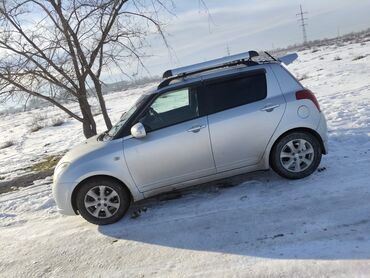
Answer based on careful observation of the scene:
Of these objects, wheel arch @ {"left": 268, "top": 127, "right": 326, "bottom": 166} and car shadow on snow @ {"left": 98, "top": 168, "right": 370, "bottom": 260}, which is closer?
car shadow on snow @ {"left": 98, "top": 168, "right": 370, "bottom": 260}

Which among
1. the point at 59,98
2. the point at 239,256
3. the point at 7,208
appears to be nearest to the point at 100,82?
the point at 59,98

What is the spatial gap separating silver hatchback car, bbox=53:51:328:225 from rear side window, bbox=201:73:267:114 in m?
0.01

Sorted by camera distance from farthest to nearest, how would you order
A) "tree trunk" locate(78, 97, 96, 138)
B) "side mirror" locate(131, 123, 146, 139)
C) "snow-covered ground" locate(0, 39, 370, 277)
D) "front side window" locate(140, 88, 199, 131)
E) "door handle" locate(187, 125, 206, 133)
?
"tree trunk" locate(78, 97, 96, 138) < "front side window" locate(140, 88, 199, 131) < "door handle" locate(187, 125, 206, 133) < "side mirror" locate(131, 123, 146, 139) < "snow-covered ground" locate(0, 39, 370, 277)

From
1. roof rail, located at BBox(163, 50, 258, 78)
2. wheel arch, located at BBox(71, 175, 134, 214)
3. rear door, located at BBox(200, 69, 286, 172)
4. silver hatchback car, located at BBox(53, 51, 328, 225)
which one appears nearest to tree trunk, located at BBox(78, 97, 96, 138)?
silver hatchback car, located at BBox(53, 51, 328, 225)

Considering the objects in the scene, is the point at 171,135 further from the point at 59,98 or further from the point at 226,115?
the point at 59,98

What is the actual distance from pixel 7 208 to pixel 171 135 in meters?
3.50

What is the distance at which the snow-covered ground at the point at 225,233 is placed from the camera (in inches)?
171

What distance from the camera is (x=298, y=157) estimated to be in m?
→ 6.39

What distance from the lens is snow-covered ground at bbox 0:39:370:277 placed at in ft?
14.2

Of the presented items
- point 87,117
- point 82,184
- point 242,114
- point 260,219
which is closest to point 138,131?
point 82,184

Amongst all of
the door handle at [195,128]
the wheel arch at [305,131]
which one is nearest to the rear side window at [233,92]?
the door handle at [195,128]

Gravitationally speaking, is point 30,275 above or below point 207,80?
below

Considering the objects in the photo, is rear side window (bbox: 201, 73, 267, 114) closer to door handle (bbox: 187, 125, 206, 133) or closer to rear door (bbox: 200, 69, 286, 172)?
rear door (bbox: 200, 69, 286, 172)

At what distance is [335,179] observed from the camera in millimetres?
6145
